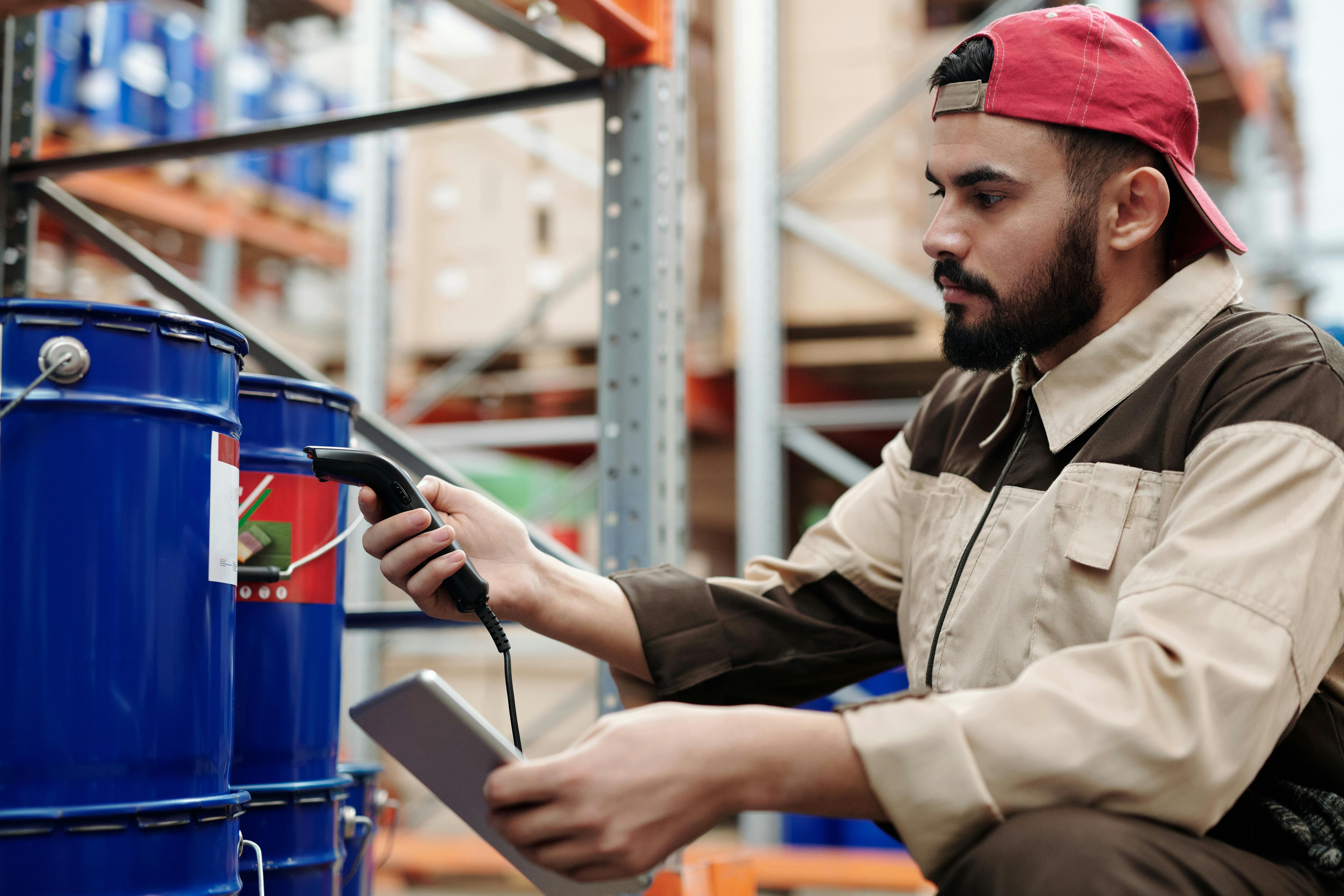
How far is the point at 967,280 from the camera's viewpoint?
1.37 meters

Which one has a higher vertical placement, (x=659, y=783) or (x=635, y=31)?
(x=635, y=31)

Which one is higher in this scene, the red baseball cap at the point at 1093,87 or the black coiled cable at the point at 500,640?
the red baseball cap at the point at 1093,87

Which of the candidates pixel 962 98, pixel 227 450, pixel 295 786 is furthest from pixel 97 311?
pixel 962 98

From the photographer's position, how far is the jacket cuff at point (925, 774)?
3.01 feet

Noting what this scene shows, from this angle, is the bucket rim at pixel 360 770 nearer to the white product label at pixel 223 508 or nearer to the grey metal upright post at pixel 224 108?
the white product label at pixel 223 508

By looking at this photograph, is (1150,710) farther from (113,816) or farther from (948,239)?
(113,816)

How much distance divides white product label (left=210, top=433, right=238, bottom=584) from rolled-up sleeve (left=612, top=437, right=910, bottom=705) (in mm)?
451

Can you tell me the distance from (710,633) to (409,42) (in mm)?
3894

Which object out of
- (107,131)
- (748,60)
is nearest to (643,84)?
(748,60)

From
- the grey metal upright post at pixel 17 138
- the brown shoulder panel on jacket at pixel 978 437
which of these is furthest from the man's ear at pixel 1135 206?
the grey metal upright post at pixel 17 138

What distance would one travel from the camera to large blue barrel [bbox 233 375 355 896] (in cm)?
152

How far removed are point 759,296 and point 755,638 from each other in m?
2.39

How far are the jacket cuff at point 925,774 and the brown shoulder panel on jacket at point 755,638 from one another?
0.55m

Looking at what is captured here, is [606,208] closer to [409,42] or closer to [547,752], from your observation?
[547,752]
